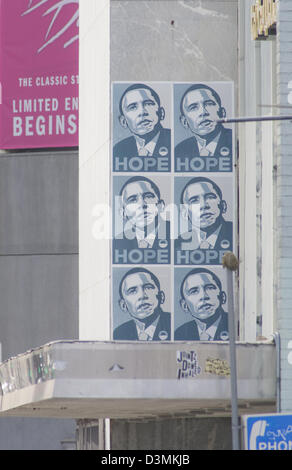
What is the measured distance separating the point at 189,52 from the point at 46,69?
938 inches

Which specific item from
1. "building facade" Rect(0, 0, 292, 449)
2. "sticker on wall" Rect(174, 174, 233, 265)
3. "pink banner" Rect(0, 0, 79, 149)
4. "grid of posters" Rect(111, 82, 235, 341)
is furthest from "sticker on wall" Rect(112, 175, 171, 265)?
"pink banner" Rect(0, 0, 79, 149)

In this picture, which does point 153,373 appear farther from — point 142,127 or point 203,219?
point 142,127

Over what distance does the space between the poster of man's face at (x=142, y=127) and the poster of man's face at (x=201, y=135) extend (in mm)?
285

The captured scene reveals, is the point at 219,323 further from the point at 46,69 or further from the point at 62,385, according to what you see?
the point at 46,69

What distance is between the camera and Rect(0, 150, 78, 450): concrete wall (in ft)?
206

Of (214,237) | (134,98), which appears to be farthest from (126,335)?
(134,98)

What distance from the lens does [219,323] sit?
37000 millimetres

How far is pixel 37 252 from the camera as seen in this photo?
63.4 metres

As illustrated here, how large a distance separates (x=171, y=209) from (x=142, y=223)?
824 mm

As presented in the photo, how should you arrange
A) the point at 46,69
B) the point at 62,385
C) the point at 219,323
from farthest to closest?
the point at 46,69 → the point at 219,323 → the point at 62,385

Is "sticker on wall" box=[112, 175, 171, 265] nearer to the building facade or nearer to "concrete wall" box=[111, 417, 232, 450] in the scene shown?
the building facade

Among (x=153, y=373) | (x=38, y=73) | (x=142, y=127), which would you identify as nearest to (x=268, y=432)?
(x=153, y=373)

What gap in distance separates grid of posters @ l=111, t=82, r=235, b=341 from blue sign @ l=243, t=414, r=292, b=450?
8605 millimetres

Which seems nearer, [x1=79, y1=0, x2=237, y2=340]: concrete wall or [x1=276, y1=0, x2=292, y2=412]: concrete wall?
[x1=276, y1=0, x2=292, y2=412]: concrete wall
